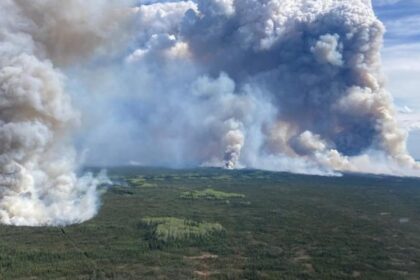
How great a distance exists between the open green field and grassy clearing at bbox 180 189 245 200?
0.20 m

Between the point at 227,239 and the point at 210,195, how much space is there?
125ft

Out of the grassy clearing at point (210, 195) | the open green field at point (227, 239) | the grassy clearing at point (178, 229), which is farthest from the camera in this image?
the grassy clearing at point (210, 195)

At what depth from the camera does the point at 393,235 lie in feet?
220

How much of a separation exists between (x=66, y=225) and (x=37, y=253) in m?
14.3

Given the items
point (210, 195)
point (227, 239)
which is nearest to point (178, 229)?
point (227, 239)

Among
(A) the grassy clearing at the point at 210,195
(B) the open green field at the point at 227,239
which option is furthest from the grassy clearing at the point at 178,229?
(A) the grassy clearing at the point at 210,195

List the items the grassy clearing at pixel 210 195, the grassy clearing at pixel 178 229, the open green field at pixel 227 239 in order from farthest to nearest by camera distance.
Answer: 1. the grassy clearing at pixel 210 195
2. the grassy clearing at pixel 178 229
3. the open green field at pixel 227 239

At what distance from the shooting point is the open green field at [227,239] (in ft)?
161

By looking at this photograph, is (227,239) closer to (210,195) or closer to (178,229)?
(178,229)

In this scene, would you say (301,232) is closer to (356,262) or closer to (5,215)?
(356,262)

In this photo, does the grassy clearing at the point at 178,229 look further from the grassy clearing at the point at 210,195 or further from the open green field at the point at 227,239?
the grassy clearing at the point at 210,195

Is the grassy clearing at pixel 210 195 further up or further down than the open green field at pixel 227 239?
further up

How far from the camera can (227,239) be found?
203ft

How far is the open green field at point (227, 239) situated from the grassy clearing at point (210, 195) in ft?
0.64
